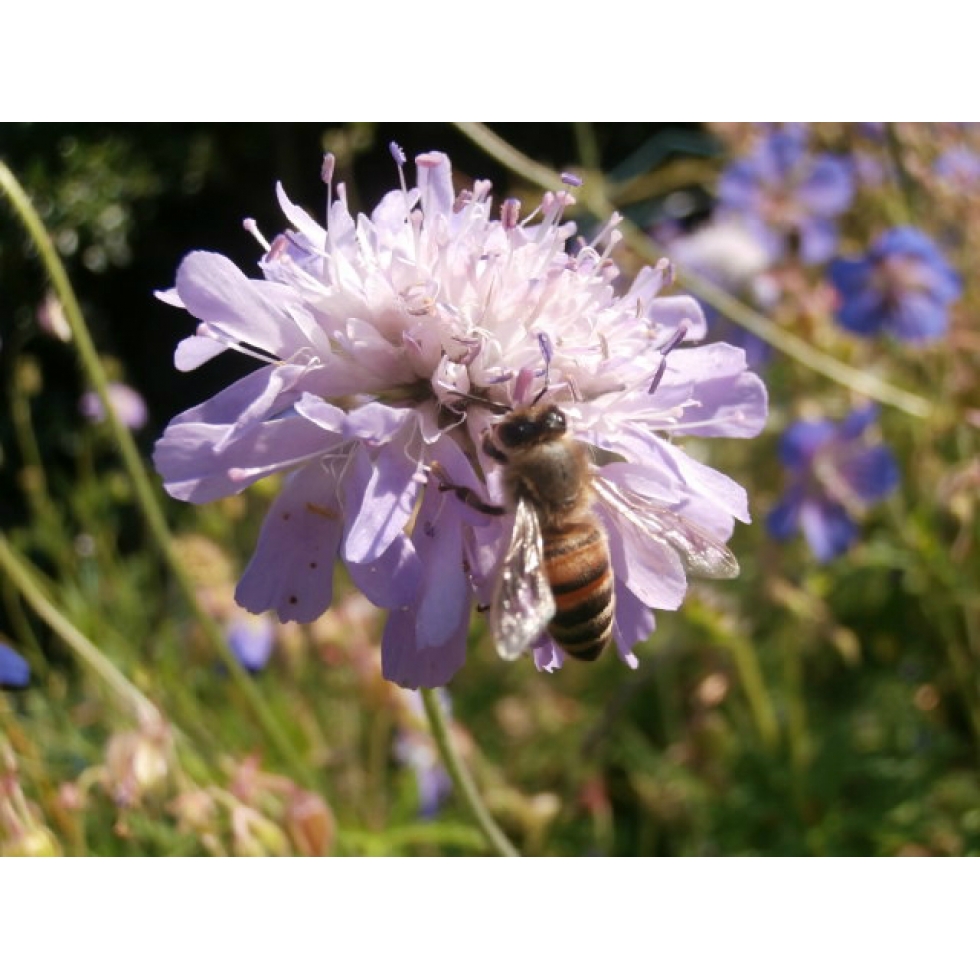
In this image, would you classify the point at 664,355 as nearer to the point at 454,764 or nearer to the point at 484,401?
the point at 484,401

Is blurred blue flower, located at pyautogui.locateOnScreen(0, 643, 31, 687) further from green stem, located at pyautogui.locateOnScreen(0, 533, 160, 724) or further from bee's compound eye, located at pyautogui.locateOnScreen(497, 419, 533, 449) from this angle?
bee's compound eye, located at pyautogui.locateOnScreen(497, 419, 533, 449)

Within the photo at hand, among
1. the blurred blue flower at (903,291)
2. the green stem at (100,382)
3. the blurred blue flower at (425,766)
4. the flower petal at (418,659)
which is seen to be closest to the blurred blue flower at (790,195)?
the blurred blue flower at (903,291)

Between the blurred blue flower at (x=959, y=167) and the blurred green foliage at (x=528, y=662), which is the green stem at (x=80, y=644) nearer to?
the blurred green foliage at (x=528, y=662)

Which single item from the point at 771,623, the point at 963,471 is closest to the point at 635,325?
the point at 963,471

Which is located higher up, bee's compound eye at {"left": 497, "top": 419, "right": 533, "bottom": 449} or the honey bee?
bee's compound eye at {"left": 497, "top": 419, "right": 533, "bottom": 449}

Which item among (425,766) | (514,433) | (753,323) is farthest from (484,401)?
(425,766)

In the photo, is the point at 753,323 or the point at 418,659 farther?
the point at 753,323

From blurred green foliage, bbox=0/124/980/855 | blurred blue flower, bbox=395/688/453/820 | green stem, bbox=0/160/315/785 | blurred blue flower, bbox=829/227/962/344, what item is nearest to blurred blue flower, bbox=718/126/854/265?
blurred green foliage, bbox=0/124/980/855
